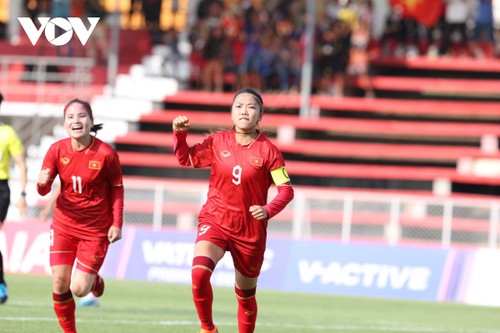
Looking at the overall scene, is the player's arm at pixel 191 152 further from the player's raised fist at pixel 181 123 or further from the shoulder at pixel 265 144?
the shoulder at pixel 265 144

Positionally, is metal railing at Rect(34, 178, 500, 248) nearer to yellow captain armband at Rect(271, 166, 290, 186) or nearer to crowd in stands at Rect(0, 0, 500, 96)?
crowd in stands at Rect(0, 0, 500, 96)

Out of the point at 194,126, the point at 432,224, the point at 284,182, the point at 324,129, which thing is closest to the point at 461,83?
the point at 324,129

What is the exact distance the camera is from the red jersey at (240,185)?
10992 millimetres

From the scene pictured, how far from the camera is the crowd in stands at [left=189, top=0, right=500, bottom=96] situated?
2970cm

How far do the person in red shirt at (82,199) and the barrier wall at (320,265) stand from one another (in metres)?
10.3

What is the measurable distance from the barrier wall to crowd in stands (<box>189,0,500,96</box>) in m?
8.21

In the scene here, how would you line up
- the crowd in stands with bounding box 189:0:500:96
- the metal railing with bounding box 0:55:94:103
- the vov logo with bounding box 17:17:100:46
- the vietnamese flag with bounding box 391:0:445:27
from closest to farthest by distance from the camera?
1. the vov logo with bounding box 17:17:100:46
2. the metal railing with bounding box 0:55:94:103
3. the crowd in stands with bounding box 189:0:500:96
4. the vietnamese flag with bounding box 391:0:445:27

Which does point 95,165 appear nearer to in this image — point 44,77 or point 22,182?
point 22,182

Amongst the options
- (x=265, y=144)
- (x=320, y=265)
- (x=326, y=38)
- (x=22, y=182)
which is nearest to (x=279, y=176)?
(x=265, y=144)

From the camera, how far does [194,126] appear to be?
30188mm

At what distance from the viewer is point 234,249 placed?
11062 mm

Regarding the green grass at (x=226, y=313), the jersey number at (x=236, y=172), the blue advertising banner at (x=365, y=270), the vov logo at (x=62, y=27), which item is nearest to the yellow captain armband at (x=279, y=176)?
the jersey number at (x=236, y=172)

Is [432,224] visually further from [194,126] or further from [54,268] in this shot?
[54,268]

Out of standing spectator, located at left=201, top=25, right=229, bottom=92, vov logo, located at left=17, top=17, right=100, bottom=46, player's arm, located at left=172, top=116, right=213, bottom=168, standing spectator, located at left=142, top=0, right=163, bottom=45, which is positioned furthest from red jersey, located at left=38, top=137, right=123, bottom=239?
standing spectator, located at left=142, top=0, right=163, bottom=45
